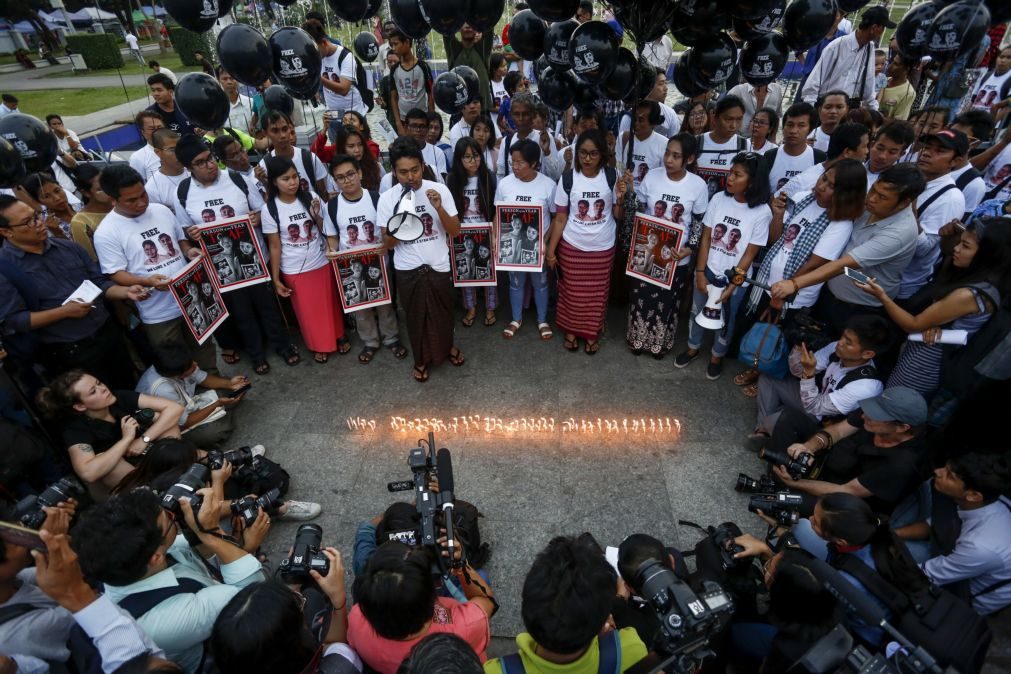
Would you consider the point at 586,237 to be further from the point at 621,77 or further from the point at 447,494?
the point at 447,494

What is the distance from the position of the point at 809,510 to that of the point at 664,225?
2.45m

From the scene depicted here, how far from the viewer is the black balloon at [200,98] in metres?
4.62

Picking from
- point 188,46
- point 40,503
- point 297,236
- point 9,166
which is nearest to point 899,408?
→ point 40,503

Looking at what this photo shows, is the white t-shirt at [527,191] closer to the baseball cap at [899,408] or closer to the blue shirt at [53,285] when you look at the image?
the baseball cap at [899,408]

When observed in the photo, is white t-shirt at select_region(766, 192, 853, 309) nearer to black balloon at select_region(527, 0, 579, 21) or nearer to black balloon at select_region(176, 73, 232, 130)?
black balloon at select_region(527, 0, 579, 21)

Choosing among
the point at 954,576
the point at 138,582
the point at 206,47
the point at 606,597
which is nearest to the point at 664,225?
the point at 954,576

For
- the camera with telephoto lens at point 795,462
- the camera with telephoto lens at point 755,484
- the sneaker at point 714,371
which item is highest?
the camera with telephoto lens at point 795,462

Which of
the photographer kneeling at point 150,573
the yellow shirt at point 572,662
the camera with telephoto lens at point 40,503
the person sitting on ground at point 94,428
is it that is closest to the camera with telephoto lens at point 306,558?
the photographer kneeling at point 150,573

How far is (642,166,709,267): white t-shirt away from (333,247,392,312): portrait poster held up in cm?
243

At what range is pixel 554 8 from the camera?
170 inches

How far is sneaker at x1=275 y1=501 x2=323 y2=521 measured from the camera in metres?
3.68

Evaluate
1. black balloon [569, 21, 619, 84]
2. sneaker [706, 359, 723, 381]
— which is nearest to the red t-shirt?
sneaker [706, 359, 723, 381]

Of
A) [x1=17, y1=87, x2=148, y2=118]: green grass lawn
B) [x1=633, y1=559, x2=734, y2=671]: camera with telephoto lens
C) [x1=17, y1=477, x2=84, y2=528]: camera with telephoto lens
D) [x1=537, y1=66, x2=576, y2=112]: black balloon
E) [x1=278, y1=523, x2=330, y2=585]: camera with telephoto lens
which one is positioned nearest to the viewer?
[x1=633, y1=559, x2=734, y2=671]: camera with telephoto lens

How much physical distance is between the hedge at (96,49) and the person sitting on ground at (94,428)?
28421mm
